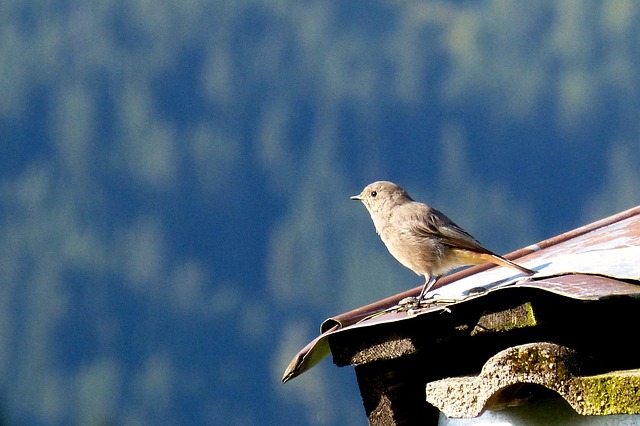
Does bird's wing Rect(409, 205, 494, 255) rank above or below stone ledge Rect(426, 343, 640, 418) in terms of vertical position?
above

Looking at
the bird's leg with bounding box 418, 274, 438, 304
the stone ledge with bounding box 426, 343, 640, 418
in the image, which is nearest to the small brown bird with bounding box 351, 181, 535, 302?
the bird's leg with bounding box 418, 274, 438, 304

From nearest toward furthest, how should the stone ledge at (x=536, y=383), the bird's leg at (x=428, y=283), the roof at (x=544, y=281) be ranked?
the stone ledge at (x=536, y=383)
the roof at (x=544, y=281)
the bird's leg at (x=428, y=283)

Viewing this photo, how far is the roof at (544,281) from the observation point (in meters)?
3.05

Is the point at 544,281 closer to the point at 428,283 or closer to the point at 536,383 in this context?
the point at 536,383

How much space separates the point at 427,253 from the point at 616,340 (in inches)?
61.9

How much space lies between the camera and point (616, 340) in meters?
3.24

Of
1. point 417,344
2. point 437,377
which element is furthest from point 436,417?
point 417,344

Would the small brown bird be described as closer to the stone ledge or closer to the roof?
the roof

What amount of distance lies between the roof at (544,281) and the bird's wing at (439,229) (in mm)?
192

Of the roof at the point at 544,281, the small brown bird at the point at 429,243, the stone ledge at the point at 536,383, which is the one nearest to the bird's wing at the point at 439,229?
the small brown bird at the point at 429,243

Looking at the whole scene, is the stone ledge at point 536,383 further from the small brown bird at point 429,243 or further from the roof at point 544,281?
the small brown bird at point 429,243

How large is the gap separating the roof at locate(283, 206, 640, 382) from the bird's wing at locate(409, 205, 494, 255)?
19 cm

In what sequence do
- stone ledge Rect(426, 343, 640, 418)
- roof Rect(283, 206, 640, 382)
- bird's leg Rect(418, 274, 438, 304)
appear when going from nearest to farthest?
stone ledge Rect(426, 343, 640, 418), roof Rect(283, 206, 640, 382), bird's leg Rect(418, 274, 438, 304)

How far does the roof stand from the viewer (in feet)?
10.0
